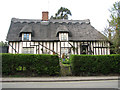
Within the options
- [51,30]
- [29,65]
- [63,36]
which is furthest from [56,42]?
Answer: [29,65]

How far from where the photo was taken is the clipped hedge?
30.0ft

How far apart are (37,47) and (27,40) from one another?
1528 mm

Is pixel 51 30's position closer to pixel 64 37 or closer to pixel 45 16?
pixel 64 37

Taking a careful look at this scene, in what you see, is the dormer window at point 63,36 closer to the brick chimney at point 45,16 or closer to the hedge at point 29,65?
the brick chimney at point 45,16

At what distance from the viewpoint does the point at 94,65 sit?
30.2ft

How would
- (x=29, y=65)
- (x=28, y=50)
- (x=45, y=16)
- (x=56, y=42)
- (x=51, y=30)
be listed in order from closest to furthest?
1. (x=29, y=65)
2. (x=28, y=50)
3. (x=56, y=42)
4. (x=51, y=30)
5. (x=45, y=16)

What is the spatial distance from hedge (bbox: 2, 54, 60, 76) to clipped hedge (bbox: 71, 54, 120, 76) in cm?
151

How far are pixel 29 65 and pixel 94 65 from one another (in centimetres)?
491

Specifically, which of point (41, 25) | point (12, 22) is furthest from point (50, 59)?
point (12, 22)

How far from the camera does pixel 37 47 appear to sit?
49.4 ft

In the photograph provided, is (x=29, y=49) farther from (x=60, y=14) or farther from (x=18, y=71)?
(x=60, y=14)

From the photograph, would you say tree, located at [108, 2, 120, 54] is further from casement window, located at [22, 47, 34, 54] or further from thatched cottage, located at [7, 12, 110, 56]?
casement window, located at [22, 47, 34, 54]

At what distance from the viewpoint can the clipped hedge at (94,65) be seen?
30.0 ft

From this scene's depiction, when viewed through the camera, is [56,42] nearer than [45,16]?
Yes
